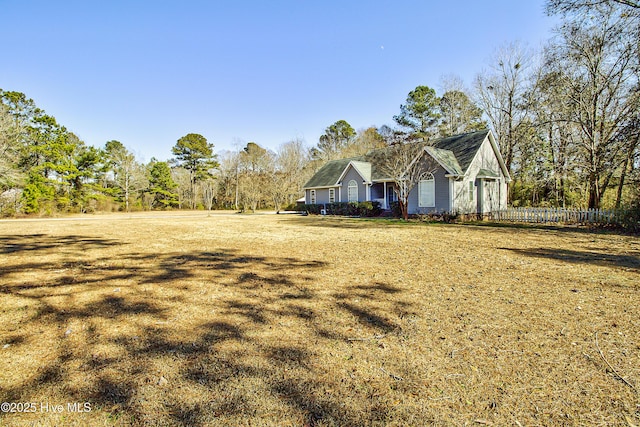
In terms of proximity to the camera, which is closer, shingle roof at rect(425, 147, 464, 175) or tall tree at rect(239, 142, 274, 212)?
shingle roof at rect(425, 147, 464, 175)

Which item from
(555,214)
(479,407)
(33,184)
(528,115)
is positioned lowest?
(479,407)

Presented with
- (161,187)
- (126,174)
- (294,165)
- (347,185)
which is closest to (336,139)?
(294,165)

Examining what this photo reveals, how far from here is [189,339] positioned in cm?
322

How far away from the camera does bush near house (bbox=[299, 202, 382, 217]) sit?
2481 cm

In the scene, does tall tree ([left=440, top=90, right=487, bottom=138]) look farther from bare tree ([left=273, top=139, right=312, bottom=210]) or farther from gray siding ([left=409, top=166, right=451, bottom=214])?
bare tree ([left=273, top=139, right=312, bottom=210])

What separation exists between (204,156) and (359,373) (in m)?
53.4

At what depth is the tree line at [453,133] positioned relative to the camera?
15.7m

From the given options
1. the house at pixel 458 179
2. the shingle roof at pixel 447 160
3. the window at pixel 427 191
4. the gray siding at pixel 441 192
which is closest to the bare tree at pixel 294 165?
the house at pixel 458 179

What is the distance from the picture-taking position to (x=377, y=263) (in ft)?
22.4

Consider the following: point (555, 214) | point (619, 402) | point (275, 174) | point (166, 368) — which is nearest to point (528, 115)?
point (555, 214)

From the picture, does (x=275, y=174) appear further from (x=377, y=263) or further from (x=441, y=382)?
(x=441, y=382)

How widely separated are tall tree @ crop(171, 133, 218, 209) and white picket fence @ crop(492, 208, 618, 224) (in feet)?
144

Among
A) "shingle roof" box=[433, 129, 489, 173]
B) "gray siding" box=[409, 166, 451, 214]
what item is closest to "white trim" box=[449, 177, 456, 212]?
"gray siding" box=[409, 166, 451, 214]

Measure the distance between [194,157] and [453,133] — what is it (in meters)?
39.3
